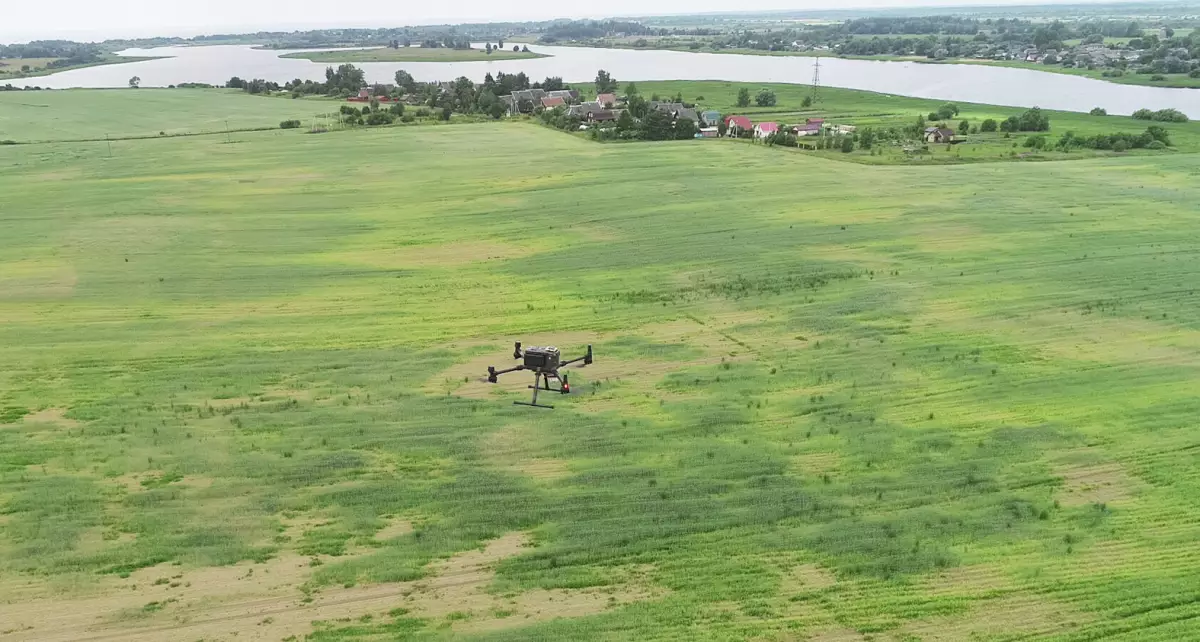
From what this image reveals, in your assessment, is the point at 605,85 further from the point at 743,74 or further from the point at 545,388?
the point at 545,388

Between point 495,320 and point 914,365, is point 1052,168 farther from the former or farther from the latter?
point 495,320

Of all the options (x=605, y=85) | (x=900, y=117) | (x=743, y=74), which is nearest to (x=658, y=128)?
(x=900, y=117)

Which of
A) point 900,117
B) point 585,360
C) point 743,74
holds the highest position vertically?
point 743,74

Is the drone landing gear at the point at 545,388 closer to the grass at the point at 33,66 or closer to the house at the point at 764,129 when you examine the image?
the house at the point at 764,129

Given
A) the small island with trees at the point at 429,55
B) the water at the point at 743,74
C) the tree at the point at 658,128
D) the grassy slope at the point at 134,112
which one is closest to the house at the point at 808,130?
the tree at the point at 658,128

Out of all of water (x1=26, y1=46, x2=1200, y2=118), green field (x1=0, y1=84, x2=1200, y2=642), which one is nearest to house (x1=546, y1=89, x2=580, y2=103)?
water (x1=26, y1=46, x2=1200, y2=118)

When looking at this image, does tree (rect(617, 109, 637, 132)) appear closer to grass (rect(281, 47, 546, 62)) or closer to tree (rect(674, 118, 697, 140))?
tree (rect(674, 118, 697, 140))
